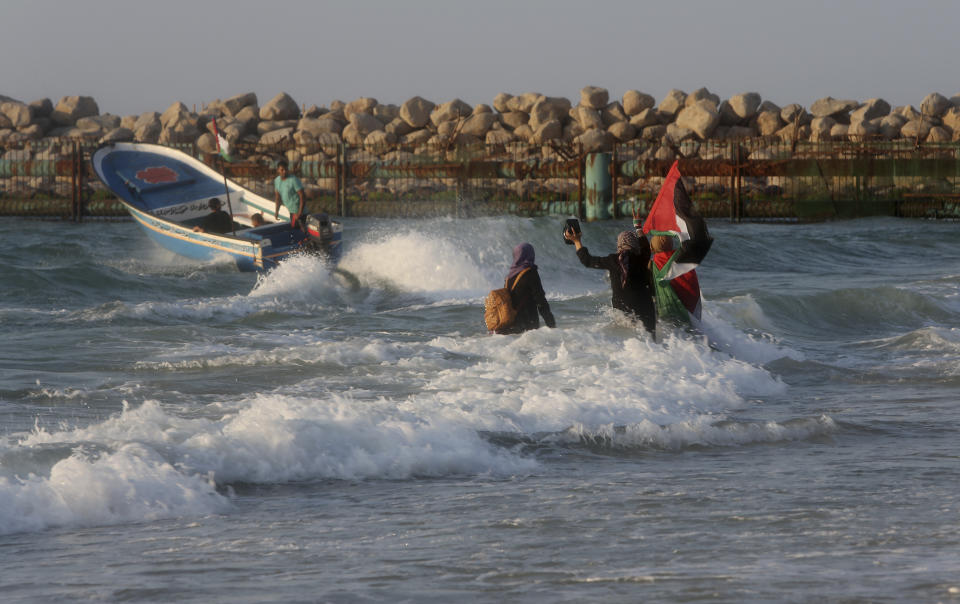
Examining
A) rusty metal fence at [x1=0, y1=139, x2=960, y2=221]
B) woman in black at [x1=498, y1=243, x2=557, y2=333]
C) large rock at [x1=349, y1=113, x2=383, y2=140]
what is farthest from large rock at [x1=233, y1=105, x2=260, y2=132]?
woman in black at [x1=498, y1=243, x2=557, y2=333]

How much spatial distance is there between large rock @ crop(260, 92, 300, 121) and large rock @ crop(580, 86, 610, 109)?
11820mm

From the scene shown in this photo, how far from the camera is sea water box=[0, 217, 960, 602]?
4.78 m

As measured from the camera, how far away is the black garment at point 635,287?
10.0 meters

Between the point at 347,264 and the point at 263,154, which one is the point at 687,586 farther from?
the point at 263,154

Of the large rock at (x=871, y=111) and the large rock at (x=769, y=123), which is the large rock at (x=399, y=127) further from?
the large rock at (x=871, y=111)

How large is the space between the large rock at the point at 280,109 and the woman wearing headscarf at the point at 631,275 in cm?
3836

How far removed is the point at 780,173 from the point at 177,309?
24.8 meters

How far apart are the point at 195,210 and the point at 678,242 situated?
16.8m

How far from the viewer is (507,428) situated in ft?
25.9

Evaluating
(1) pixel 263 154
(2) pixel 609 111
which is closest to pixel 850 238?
(2) pixel 609 111

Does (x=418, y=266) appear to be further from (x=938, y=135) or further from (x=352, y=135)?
(x=938, y=135)

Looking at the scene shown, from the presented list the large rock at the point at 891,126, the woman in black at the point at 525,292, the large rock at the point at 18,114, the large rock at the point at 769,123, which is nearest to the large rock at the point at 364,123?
the large rock at the point at 18,114

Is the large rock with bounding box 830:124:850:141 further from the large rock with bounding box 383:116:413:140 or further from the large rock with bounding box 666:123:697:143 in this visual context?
the large rock with bounding box 383:116:413:140

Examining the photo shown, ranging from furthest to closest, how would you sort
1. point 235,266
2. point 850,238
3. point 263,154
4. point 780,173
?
point 263,154
point 780,173
point 850,238
point 235,266
